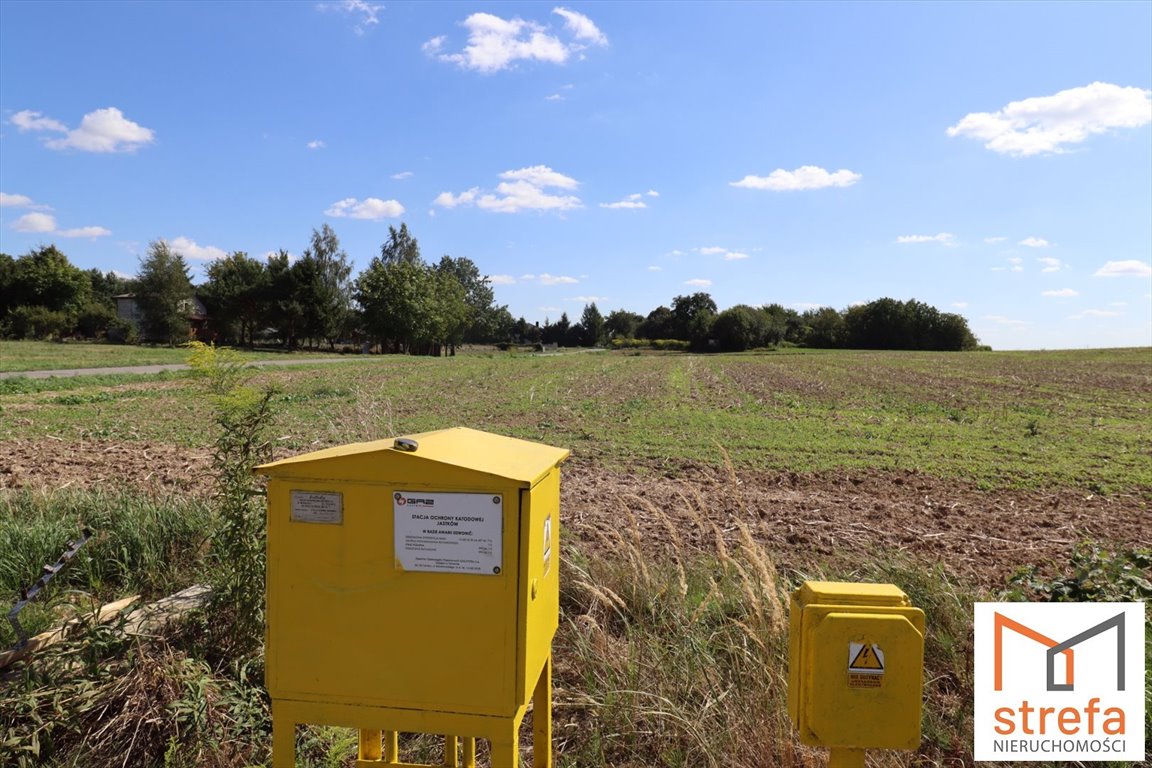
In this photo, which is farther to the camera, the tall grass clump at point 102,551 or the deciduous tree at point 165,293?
the deciduous tree at point 165,293

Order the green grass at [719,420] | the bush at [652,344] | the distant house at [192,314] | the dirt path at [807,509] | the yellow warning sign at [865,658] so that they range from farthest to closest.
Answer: the bush at [652,344] → the distant house at [192,314] → the green grass at [719,420] → the dirt path at [807,509] → the yellow warning sign at [865,658]

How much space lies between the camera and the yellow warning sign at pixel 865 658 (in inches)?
80.2

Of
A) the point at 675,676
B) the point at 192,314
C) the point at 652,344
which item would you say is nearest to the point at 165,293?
the point at 192,314

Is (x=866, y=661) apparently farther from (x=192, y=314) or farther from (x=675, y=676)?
(x=192, y=314)

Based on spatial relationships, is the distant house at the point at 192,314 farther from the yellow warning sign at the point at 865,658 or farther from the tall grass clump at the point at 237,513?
the yellow warning sign at the point at 865,658

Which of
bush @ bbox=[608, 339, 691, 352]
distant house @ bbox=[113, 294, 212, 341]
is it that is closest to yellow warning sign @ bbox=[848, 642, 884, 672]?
distant house @ bbox=[113, 294, 212, 341]

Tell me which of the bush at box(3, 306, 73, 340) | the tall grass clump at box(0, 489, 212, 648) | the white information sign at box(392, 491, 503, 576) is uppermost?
the bush at box(3, 306, 73, 340)

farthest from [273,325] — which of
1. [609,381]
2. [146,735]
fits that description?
[146,735]

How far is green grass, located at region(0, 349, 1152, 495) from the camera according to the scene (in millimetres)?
10930

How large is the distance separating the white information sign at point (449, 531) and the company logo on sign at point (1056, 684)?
2.21 meters

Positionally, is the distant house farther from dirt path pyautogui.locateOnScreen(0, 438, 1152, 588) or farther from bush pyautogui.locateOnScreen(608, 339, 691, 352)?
bush pyautogui.locateOnScreen(608, 339, 691, 352)

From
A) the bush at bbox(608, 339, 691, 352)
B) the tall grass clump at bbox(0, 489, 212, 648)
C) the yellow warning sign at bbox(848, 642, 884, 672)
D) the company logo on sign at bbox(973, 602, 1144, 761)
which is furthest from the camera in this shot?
the bush at bbox(608, 339, 691, 352)

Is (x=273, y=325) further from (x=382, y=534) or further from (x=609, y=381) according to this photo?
(x=382, y=534)

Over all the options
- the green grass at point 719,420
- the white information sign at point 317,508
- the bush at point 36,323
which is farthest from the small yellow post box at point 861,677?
the bush at point 36,323
